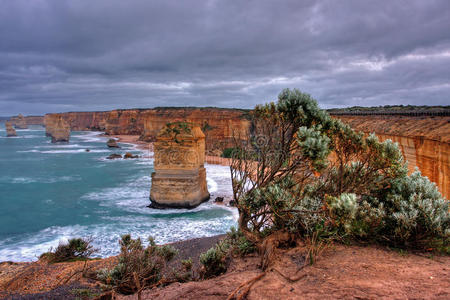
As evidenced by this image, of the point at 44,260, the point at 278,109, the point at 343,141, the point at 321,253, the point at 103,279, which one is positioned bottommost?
the point at 44,260

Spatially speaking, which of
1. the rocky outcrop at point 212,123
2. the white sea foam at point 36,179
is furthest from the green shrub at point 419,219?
the rocky outcrop at point 212,123

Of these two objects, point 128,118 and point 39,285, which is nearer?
point 39,285

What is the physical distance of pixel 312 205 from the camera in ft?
17.2

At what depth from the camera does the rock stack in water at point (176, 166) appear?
16094mm

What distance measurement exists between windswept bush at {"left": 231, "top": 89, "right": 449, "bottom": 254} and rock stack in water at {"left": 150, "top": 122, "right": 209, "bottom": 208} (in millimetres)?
10654

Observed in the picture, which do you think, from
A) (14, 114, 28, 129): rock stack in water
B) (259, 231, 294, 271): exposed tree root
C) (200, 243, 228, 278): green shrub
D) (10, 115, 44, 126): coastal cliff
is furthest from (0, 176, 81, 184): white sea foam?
(10, 115, 44, 126): coastal cliff

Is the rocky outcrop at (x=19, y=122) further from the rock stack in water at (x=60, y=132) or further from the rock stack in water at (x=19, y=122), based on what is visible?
the rock stack in water at (x=60, y=132)

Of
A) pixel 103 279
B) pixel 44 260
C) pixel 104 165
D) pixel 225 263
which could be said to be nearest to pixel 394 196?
pixel 225 263

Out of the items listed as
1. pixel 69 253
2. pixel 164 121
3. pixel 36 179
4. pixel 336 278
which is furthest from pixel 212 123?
pixel 336 278

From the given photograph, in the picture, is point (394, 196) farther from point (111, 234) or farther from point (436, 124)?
point (111, 234)

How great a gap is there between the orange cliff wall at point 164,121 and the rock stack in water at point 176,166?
301cm

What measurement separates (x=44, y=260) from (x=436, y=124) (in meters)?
15.7

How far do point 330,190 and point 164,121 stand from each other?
63.2 m

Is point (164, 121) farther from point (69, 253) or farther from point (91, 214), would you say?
point (69, 253)
